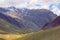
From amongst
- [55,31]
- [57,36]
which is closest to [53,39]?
[57,36]

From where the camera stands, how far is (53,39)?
68.1m

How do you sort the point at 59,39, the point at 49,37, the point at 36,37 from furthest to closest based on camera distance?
the point at 36,37 < the point at 49,37 < the point at 59,39

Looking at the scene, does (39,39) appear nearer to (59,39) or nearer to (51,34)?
(51,34)

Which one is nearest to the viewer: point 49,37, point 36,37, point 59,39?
point 59,39

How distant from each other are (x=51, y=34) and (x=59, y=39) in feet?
19.7

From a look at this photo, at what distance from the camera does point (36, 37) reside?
253 ft

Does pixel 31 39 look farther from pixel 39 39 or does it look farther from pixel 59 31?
pixel 59 31

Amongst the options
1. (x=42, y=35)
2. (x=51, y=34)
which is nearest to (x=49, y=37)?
(x=51, y=34)

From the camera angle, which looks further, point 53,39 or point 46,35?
point 46,35

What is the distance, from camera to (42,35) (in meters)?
77.7

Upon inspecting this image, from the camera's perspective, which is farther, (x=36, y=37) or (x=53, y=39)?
(x=36, y=37)

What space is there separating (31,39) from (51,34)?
302 inches

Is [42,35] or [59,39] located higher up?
[42,35]

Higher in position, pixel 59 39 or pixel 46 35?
pixel 46 35
